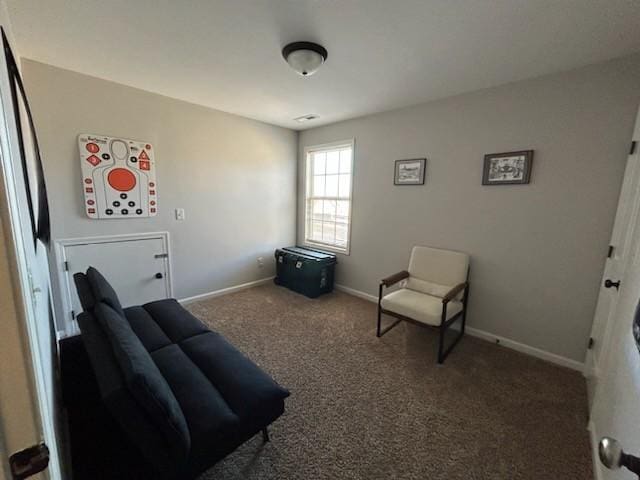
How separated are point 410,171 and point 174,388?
287cm

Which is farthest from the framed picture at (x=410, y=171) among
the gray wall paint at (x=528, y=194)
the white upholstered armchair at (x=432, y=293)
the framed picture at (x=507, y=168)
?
the white upholstered armchair at (x=432, y=293)

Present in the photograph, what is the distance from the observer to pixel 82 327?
137 cm

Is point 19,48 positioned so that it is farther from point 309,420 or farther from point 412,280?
point 412,280

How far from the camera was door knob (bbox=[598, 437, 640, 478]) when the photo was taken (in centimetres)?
62

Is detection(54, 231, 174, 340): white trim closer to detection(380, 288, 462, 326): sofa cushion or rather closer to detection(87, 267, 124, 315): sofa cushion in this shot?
detection(87, 267, 124, 315): sofa cushion

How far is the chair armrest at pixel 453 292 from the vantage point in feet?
7.40

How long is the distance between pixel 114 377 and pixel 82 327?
595 mm

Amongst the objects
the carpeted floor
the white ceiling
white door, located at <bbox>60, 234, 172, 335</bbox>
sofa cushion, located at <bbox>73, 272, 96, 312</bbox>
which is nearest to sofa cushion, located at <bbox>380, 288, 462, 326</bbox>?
the carpeted floor

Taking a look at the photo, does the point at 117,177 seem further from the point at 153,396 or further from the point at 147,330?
the point at 153,396

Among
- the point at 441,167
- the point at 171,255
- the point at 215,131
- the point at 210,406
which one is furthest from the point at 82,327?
the point at 441,167

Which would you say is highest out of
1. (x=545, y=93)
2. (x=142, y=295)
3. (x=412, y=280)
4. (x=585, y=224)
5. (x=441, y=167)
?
(x=545, y=93)

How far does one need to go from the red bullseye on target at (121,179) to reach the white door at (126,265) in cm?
53

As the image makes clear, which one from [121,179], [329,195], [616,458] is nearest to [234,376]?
[616,458]

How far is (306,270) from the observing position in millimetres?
3656
